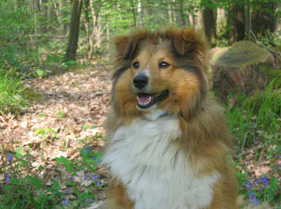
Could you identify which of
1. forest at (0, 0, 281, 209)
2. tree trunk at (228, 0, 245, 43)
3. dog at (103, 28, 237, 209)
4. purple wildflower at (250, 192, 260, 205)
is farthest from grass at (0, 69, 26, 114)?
tree trunk at (228, 0, 245, 43)

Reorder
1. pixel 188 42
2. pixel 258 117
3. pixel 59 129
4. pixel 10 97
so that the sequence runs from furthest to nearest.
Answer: pixel 10 97, pixel 59 129, pixel 258 117, pixel 188 42

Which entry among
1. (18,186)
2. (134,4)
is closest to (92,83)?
(134,4)

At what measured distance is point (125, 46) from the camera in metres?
3.32

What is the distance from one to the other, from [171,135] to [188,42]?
840mm

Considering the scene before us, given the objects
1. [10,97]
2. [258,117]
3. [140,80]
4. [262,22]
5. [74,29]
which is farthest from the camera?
[74,29]

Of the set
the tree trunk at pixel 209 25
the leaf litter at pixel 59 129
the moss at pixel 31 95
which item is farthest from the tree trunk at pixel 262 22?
the moss at pixel 31 95

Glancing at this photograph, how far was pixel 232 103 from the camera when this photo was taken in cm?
575

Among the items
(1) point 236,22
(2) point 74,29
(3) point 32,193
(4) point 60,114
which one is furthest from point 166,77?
(1) point 236,22

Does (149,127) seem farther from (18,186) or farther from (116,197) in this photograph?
(18,186)

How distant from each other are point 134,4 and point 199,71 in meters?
9.47

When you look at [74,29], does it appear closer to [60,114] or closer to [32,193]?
[60,114]

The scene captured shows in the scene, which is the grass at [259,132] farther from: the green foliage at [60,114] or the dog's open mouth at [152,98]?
the green foliage at [60,114]

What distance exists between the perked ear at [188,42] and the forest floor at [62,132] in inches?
74.7

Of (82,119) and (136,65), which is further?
(82,119)
